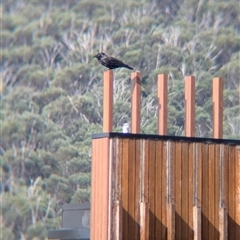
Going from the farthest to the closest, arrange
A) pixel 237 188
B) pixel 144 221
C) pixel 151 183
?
pixel 237 188 < pixel 151 183 < pixel 144 221

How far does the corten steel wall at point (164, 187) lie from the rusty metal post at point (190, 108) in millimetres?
321

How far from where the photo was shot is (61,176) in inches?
1698

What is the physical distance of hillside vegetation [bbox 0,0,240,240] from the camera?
42.1m

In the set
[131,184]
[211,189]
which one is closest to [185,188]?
[211,189]

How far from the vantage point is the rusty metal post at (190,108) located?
12.8 meters

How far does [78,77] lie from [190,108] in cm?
3713

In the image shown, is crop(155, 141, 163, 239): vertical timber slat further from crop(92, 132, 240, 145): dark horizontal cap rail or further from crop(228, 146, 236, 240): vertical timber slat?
crop(228, 146, 236, 240): vertical timber slat

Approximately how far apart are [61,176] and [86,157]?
68.6 inches

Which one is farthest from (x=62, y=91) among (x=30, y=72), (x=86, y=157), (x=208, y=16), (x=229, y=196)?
(x=229, y=196)

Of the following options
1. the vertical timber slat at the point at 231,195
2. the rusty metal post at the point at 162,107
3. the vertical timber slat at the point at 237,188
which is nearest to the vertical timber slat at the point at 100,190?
the rusty metal post at the point at 162,107

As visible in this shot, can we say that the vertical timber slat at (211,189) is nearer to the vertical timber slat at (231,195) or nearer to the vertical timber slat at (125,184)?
the vertical timber slat at (231,195)

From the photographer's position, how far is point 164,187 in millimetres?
12203

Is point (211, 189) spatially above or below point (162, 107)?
below

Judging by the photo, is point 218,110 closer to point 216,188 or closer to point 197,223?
point 216,188
